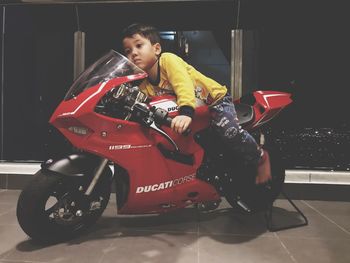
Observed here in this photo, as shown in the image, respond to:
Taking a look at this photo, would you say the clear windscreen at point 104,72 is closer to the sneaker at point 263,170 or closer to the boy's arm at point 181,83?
the boy's arm at point 181,83

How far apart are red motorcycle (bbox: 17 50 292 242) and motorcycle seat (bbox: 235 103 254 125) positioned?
0.7 inches

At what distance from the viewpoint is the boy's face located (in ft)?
5.61

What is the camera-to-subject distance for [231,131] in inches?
Result: 70.5

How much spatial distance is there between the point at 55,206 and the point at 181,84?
889 mm

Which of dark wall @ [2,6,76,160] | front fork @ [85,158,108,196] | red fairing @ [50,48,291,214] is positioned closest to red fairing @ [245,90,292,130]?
red fairing @ [50,48,291,214]

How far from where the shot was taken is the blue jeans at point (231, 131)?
1.79 meters

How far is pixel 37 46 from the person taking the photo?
3574 mm

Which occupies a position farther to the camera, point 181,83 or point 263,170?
point 263,170

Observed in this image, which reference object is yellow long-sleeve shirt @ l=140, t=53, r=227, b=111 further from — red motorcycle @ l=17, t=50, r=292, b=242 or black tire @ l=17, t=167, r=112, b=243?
black tire @ l=17, t=167, r=112, b=243

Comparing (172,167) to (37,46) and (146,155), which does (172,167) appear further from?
(37,46)

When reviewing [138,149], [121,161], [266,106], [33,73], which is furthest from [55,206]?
[33,73]

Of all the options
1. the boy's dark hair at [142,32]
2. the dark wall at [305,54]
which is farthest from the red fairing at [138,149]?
the dark wall at [305,54]

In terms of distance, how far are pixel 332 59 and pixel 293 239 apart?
2.18 metres

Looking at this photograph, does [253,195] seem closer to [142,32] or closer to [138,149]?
[138,149]
